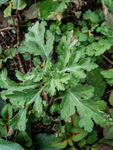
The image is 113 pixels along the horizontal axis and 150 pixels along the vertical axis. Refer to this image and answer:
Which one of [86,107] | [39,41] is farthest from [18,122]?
[39,41]

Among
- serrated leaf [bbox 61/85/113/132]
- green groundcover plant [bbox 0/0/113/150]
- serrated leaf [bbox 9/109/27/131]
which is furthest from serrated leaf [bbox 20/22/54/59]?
serrated leaf [bbox 9/109/27/131]

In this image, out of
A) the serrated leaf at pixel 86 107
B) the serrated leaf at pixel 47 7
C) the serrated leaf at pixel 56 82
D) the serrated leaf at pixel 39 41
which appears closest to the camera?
the serrated leaf at pixel 56 82

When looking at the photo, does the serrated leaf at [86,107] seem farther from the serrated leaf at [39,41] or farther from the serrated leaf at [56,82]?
the serrated leaf at [39,41]

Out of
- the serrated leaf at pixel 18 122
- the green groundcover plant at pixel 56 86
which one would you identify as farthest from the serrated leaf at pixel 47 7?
the serrated leaf at pixel 18 122

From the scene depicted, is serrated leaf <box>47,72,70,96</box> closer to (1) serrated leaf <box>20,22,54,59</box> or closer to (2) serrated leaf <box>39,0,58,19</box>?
(1) serrated leaf <box>20,22,54,59</box>

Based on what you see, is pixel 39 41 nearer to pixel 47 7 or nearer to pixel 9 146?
pixel 47 7

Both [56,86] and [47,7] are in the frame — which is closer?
[56,86]
